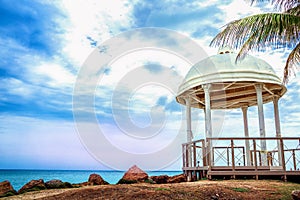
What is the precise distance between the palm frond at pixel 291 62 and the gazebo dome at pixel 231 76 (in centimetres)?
65

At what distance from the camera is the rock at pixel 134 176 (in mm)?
12569

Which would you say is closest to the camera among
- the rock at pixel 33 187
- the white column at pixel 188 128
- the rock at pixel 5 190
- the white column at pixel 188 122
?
the rock at pixel 5 190

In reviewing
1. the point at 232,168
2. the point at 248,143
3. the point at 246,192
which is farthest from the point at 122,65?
the point at 248,143

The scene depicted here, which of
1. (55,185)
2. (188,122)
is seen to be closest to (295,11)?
(188,122)

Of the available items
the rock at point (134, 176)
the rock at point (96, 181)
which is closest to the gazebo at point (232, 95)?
the rock at point (134, 176)

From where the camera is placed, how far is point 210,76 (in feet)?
43.4

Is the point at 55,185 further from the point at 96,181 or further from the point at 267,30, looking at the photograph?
the point at 267,30

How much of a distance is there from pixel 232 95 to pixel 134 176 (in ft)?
23.0

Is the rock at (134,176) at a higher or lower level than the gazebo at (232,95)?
lower

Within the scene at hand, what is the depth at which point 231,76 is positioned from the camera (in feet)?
42.2

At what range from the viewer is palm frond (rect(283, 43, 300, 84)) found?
37.2 ft

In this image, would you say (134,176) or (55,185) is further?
(134,176)

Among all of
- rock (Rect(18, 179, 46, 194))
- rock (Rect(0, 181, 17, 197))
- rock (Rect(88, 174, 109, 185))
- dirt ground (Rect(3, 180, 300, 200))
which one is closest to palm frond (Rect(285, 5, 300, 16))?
dirt ground (Rect(3, 180, 300, 200))

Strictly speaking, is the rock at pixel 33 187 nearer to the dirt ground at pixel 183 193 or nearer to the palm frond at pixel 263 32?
the dirt ground at pixel 183 193
